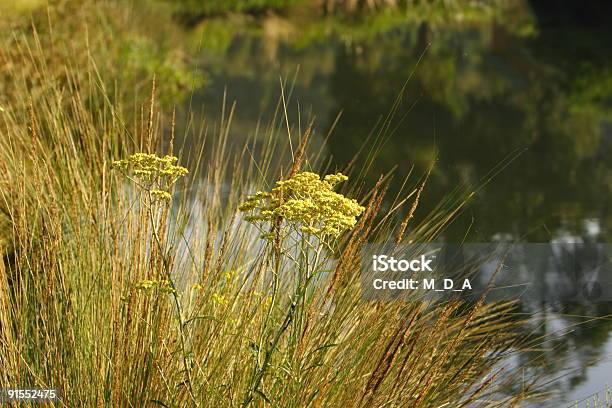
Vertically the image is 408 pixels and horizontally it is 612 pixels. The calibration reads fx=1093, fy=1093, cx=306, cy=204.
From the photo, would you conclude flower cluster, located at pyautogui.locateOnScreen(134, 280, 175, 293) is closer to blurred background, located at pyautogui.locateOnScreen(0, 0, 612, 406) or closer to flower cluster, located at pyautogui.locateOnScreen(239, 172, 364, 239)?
flower cluster, located at pyautogui.locateOnScreen(239, 172, 364, 239)

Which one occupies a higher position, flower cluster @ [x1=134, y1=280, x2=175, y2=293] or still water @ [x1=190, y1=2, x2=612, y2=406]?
flower cluster @ [x1=134, y1=280, x2=175, y2=293]

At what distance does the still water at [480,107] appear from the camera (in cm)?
479

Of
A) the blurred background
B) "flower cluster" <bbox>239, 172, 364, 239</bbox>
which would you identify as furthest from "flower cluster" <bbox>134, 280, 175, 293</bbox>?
the blurred background

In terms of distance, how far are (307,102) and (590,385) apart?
646 cm

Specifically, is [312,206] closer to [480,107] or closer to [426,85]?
[480,107]

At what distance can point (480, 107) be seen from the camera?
9.51 meters

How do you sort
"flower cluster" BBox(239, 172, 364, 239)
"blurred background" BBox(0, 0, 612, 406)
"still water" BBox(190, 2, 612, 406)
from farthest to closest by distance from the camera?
"blurred background" BBox(0, 0, 612, 406) < "still water" BBox(190, 2, 612, 406) < "flower cluster" BBox(239, 172, 364, 239)

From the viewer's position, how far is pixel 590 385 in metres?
3.43

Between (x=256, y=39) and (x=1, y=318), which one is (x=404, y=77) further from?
(x=1, y=318)

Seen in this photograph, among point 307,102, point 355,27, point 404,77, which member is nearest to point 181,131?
point 307,102

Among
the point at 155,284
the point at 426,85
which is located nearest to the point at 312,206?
the point at 155,284

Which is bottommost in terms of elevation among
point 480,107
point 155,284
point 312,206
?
point 480,107

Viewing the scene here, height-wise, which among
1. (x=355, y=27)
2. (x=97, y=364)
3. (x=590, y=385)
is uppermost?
(x=97, y=364)

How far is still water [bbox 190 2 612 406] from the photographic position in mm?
4785
